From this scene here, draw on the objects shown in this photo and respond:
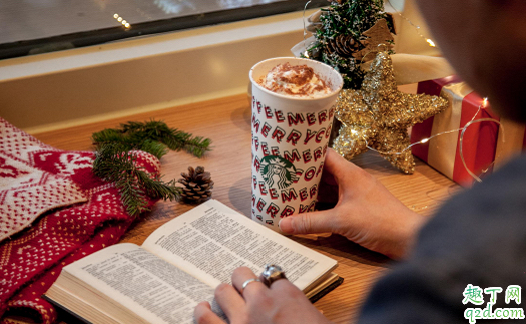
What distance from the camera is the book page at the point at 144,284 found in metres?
0.55

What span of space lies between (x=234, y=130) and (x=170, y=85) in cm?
21

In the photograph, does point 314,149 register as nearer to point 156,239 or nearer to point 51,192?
point 156,239

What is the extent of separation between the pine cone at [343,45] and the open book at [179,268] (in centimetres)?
35

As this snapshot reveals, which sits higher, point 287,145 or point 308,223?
point 287,145

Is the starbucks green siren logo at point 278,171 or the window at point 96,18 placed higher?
the window at point 96,18

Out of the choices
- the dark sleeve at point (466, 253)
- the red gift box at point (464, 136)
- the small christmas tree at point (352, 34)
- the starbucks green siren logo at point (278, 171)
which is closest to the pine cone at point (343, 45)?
the small christmas tree at point (352, 34)

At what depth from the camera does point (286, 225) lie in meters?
0.70

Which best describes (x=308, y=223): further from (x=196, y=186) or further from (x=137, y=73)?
(x=137, y=73)

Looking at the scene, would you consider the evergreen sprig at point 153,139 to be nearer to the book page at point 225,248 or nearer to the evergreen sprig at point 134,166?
the evergreen sprig at point 134,166

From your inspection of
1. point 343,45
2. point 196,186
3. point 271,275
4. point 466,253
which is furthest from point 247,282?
point 343,45

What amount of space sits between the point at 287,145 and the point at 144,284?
0.26 m

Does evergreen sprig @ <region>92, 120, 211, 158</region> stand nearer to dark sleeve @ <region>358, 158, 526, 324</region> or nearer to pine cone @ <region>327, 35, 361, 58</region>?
pine cone @ <region>327, 35, 361, 58</region>

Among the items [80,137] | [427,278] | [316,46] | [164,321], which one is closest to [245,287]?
[164,321]

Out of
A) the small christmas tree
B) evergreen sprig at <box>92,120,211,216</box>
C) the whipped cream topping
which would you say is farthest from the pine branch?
the small christmas tree
